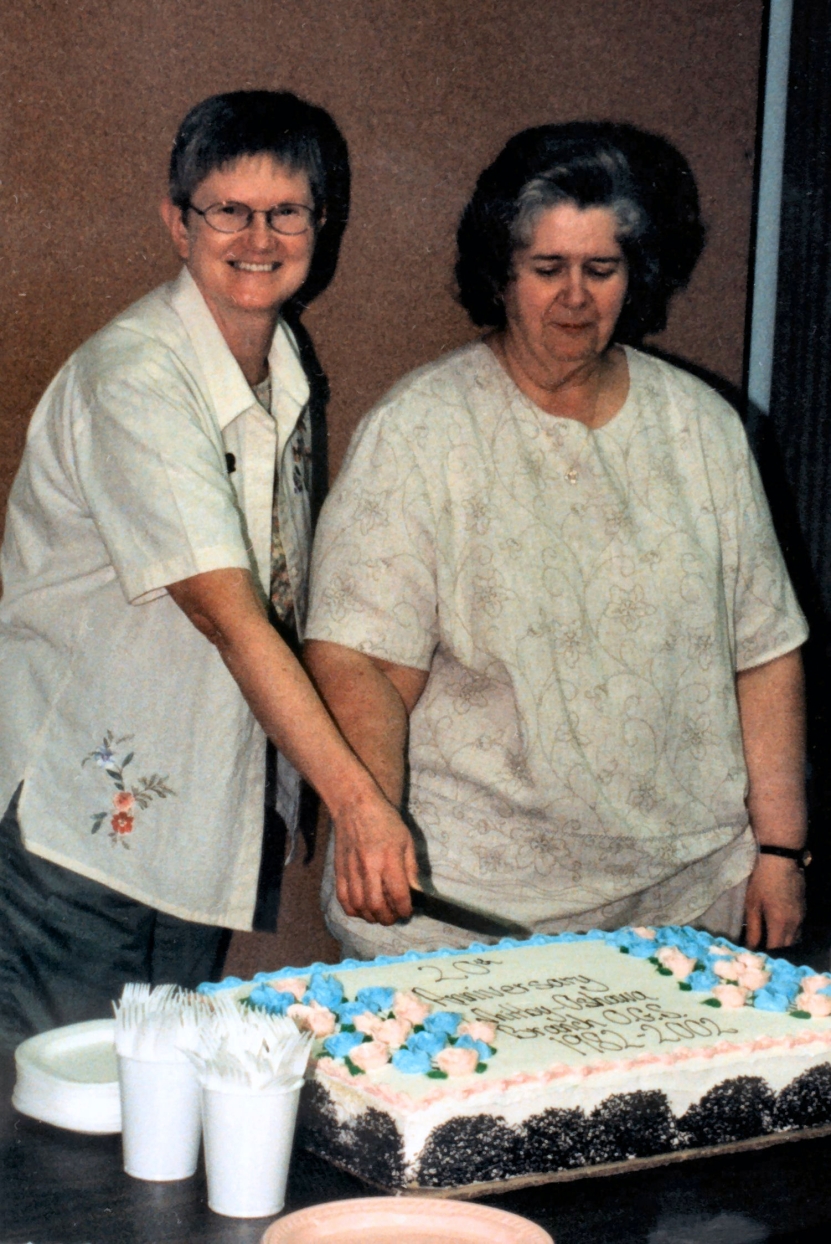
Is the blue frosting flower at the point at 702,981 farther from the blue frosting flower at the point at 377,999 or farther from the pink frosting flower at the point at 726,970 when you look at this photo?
the blue frosting flower at the point at 377,999

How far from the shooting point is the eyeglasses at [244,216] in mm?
1751

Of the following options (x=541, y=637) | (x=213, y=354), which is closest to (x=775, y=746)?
(x=541, y=637)

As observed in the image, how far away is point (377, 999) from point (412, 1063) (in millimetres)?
129

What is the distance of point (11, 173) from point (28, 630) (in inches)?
27.2

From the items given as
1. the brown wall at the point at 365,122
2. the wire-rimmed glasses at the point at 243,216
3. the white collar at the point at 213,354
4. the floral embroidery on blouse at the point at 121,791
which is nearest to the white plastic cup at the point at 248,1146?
the floral embroidery on blouse at the point at 121,791

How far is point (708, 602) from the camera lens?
1.86 meters

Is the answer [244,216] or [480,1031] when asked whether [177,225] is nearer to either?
[244,216]

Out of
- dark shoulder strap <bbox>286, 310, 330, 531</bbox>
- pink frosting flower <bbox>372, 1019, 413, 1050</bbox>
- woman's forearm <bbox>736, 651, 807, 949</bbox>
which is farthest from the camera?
dark shoulder strap <bbox>286, 310, 330, 531</bbox>

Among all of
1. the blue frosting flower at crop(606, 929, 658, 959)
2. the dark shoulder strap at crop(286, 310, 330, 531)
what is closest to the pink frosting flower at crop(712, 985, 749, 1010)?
the blue frosting flower at crop(606, 929, 658, 959)

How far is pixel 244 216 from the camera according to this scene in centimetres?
175

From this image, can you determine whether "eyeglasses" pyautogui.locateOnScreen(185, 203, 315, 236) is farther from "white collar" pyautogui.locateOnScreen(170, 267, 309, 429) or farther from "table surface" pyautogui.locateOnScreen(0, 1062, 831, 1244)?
"table surface" pyautogui.locateOnScreen(0, 1062, 831, 1244)

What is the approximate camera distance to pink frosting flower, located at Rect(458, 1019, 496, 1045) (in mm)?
1189

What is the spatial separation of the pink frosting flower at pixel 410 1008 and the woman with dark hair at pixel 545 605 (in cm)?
49

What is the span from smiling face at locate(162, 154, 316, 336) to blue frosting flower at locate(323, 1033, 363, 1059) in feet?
3.07
